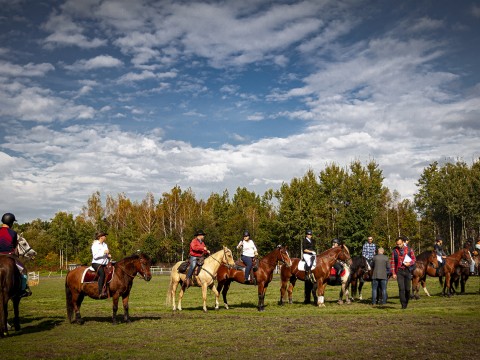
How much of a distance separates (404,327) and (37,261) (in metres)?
85.0

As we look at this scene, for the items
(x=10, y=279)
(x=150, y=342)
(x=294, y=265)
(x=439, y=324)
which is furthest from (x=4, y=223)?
(x=439, y=324)

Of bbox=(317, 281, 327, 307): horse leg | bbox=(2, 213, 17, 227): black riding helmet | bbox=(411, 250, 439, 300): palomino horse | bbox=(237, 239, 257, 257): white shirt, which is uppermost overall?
bbox=(2, 213, 17, 227): black riding helmet

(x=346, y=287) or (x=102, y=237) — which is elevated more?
(x=102, y=237)

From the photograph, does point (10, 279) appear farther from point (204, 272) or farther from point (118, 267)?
point (204, 272)

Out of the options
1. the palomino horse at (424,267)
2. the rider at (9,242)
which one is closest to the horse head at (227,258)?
the rider at (9,242)

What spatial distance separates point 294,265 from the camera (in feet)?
63.6

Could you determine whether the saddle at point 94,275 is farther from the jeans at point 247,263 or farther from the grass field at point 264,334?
the jeans at point 247,263

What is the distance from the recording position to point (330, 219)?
70688 millimetres

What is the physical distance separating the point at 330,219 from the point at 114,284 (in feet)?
195

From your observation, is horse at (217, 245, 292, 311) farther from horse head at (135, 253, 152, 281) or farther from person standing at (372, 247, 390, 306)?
horse head at (135, 253, 152, 281)

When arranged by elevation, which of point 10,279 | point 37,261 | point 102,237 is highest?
point 102,237

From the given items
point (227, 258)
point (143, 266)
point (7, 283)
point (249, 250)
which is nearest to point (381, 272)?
point (249, 250)

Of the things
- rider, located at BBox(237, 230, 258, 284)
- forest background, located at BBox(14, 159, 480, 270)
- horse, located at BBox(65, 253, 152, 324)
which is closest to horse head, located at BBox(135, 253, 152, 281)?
horse, located at BBox(65, 253, 152, 324)

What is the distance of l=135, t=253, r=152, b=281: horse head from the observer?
14.9 m
